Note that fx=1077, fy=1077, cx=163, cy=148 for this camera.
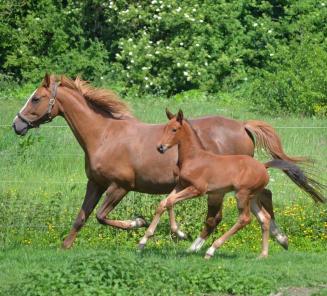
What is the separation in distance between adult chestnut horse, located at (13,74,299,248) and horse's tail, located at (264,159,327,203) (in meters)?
0.34

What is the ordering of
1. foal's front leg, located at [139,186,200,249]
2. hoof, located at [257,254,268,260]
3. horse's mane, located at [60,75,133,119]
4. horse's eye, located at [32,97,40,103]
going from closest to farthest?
foal's front leg, located at [139,186,200,249]
hoof, located at [257,254,268,260]
horse's eye, located at [32,97,40,103]
horse's mane, located at [60,75,133,119]

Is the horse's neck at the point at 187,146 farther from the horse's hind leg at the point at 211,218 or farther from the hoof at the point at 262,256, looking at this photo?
the hoof at the point at 262,256

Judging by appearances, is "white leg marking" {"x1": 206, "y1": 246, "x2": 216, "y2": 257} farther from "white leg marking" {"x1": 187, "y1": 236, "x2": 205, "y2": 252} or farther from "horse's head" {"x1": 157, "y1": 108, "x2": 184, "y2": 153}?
"horse's head" {"x1": 157, "y1": 108, "x2": 184, "y2": 153}

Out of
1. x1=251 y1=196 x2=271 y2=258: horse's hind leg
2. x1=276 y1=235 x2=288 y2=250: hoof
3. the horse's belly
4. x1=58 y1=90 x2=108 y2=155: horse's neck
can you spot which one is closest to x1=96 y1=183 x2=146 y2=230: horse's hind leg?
the horse's belly

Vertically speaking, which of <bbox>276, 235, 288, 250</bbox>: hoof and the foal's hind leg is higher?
the foal's hind leg

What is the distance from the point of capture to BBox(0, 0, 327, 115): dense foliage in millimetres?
24016

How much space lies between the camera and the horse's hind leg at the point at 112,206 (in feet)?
39.9

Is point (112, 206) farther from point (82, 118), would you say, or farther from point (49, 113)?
point (49, 113)

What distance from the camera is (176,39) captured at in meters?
24.0

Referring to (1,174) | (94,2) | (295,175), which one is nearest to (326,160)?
(295,175)

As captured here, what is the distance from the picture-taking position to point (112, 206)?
481 inches

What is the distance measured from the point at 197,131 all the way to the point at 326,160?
10.8 ft

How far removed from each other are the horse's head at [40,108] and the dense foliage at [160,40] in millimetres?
10650

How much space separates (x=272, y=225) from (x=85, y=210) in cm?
215
